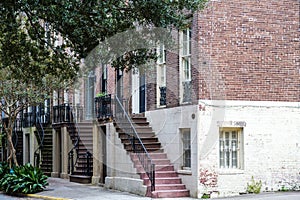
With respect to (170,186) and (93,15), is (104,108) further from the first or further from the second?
(93,15)

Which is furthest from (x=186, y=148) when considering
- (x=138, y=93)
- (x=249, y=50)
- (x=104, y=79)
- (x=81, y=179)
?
(x=104, y=79)

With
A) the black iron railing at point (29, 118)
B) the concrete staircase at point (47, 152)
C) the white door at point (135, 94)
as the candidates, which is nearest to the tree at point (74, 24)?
the white door at point (135, 94)

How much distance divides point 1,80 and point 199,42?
28.2 ft

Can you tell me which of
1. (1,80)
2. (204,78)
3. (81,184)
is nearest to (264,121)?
(204,78)

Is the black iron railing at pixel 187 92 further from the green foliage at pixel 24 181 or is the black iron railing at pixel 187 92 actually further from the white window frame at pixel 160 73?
the green foliage at pixel 24 181

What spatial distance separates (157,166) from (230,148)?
2.46 metres

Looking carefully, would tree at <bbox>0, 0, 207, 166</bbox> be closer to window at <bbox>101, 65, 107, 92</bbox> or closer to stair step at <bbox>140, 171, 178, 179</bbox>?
stair step at <bbox>140, 171, 178, 179</bbox>

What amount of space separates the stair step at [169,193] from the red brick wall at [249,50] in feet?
9.99

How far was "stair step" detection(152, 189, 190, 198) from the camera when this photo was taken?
18.5 m

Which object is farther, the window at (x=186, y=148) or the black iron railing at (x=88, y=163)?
the black iron railing at (x=88, y=163)

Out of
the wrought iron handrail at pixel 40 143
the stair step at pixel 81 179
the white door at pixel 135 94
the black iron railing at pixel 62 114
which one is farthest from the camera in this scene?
the wrought iron handrail at pixel 40 143

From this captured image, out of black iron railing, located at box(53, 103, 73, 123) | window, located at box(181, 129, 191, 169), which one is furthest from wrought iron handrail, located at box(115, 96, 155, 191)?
black iron railing, located at box(53, 103, 73, 123)

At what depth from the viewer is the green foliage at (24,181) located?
2103 cm

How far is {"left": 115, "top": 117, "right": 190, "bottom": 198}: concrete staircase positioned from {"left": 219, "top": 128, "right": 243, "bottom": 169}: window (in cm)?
158
